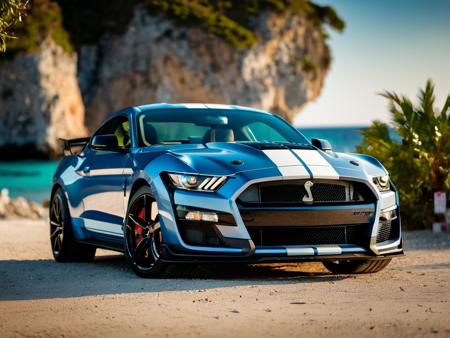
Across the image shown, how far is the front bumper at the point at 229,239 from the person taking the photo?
7.61 meters

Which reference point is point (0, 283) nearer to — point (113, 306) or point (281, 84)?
point (113, 306)

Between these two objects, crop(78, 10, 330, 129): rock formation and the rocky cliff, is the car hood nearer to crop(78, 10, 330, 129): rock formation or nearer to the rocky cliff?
the rocky cliff

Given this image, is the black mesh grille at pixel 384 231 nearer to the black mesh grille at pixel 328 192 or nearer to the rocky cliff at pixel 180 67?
the black mesh grille at pixel 328 192

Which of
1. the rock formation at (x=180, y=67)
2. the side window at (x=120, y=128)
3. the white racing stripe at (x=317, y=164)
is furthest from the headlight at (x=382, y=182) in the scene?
the rock formation at (x=180, y=67)

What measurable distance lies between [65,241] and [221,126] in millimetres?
2332

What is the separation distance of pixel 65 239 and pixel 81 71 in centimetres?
8378

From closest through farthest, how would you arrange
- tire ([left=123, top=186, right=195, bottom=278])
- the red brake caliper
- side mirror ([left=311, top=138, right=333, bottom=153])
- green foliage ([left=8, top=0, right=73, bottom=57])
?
tire ([left=123, top=186, right=195, bottom=278]) < the red brake caliper < side mirror ([left=311, top=138, right=333, bottom=153]) < green foliage ([left=8, top=0, right=73, bottom=57])

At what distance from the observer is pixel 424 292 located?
7.38 m

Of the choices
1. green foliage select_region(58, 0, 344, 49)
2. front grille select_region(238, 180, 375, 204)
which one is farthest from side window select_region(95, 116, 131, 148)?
green foliage select_region(58, 0, 344, 49)

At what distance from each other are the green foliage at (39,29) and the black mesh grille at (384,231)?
238 ft

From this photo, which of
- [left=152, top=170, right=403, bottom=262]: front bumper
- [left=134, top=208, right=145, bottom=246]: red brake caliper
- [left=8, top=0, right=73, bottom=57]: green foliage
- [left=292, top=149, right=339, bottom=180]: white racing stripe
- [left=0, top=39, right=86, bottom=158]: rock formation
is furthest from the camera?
[left=8, top=0, right=73, bottom=57]: green foliage

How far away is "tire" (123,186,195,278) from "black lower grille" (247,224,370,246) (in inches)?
25.1

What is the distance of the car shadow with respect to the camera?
7.62 meters

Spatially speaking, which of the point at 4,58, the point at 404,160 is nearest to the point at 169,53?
the point at 4,58
